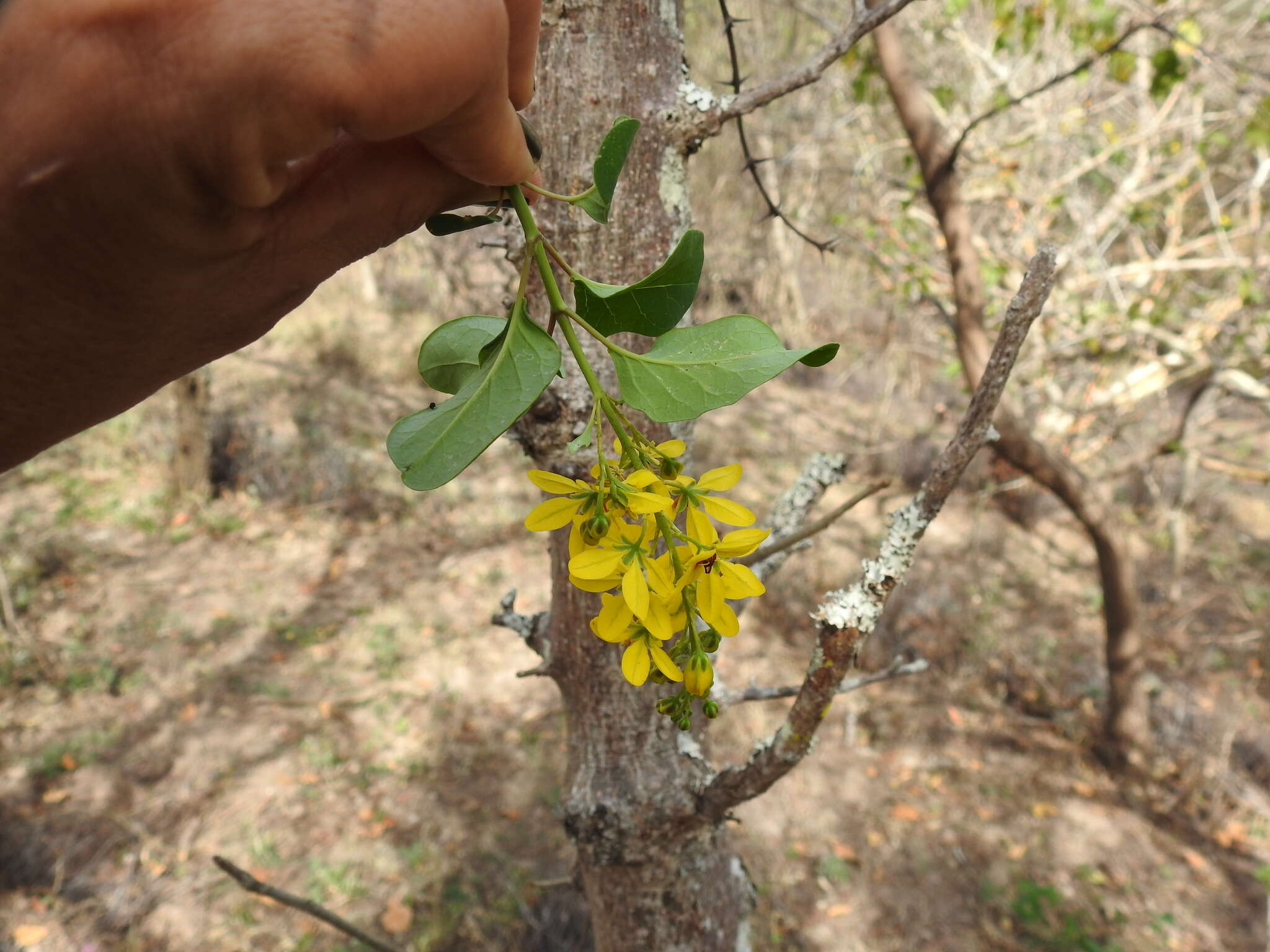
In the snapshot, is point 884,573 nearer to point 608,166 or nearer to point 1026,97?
point 608,166

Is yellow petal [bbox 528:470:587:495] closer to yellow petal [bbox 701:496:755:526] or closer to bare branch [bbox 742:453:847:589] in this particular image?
yellow petal [bbox 701:496:755:526]

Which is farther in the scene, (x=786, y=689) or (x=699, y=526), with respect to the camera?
(x=786, y=689)

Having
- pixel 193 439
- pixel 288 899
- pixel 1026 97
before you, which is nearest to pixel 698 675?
pixel 288 899

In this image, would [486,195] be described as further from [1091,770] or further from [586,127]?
[1091,770]

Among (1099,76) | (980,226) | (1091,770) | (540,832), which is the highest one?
(980,226)

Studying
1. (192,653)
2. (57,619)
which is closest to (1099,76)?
(192,653)

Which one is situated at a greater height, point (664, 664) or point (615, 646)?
point (615, 646)

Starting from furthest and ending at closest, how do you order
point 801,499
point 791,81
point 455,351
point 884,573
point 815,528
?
point 801,499 → point 815,528 → point 791,81 → point 884,573 → point 455,351
